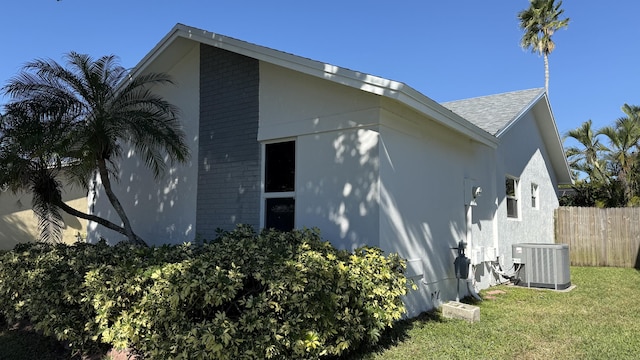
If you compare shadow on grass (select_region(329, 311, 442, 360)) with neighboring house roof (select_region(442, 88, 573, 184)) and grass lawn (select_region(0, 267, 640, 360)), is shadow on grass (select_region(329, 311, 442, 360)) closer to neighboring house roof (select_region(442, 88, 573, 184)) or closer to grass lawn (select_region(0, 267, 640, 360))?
grass lawn (select_region(0, 267, 640, 360))

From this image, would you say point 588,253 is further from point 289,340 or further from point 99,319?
point 99,319

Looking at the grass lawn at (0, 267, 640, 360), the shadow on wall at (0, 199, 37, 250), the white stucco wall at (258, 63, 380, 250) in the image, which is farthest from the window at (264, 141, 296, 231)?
the shadow on wall at (0, 199, 37, 250)

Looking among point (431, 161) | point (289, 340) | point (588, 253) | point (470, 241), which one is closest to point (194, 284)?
point (289, 340)

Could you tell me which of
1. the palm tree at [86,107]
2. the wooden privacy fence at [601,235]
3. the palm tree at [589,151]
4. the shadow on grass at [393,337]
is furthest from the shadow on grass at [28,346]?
the palm tree at [589,151]

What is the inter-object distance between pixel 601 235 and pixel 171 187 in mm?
14011

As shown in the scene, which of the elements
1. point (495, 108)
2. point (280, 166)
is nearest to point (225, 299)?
point (280, 166)

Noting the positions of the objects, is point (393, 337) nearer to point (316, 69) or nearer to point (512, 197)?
point (316, 69)

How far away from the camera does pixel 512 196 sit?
11742mm

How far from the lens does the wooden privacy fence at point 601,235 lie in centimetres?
1396

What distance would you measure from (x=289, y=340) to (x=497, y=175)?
8.08 m

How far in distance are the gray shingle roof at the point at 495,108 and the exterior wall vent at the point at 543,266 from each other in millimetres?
3054

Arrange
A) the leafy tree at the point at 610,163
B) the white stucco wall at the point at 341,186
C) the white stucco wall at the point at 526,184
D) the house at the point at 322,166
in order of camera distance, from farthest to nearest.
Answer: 1. the leafy tree at the point at 610,163
2. the white stucco wall at the point at 526,184
3. the house at the point at 322,166
4. the white stucco wall at the point at 341,186

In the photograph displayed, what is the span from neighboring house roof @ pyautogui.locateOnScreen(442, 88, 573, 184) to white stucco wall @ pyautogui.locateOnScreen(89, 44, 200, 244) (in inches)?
262

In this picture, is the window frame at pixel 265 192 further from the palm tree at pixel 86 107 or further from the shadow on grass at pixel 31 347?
the shadow on grass at pixel 31 347
